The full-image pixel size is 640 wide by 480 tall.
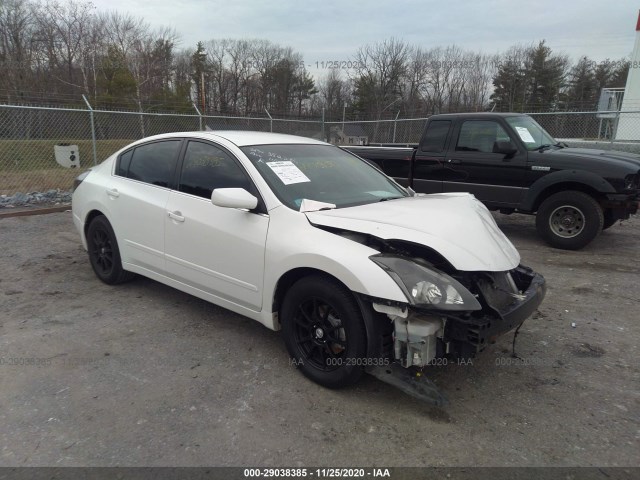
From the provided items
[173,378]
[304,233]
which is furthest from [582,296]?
[173,378]

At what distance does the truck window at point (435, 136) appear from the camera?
763cm

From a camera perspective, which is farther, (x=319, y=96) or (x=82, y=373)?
(x=319, y=96)

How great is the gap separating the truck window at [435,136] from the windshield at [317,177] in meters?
3.73

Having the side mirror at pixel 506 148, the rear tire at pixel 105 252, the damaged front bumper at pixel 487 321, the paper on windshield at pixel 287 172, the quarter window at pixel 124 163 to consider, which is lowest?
the rear tire at pixel 105 252

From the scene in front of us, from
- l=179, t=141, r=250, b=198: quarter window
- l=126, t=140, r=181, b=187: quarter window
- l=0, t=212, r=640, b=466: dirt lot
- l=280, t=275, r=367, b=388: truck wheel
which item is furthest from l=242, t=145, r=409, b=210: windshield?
l=0, t=212, r=640, b=466: dirt lot

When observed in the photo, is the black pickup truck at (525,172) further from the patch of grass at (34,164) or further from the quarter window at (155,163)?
the patch of grass at (34,164)

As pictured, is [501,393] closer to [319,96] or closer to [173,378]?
[173,378]

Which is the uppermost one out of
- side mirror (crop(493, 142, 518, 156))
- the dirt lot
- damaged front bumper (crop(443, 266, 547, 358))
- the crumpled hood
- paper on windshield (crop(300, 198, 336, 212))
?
side mirror (crop(493, 142, 518, 156))

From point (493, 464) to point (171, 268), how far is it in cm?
284

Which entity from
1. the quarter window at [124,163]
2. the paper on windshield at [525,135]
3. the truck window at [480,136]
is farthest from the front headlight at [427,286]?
the paper on windshield at [525,135]

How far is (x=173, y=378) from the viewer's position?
3.12 metres

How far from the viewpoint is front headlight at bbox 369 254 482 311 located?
2.52 meters

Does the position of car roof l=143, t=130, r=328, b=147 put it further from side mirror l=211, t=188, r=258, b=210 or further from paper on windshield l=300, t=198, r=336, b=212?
paper on windshield l=300, t=198, r=336, b=212

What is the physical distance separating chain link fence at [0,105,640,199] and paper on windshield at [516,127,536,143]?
409 cm
